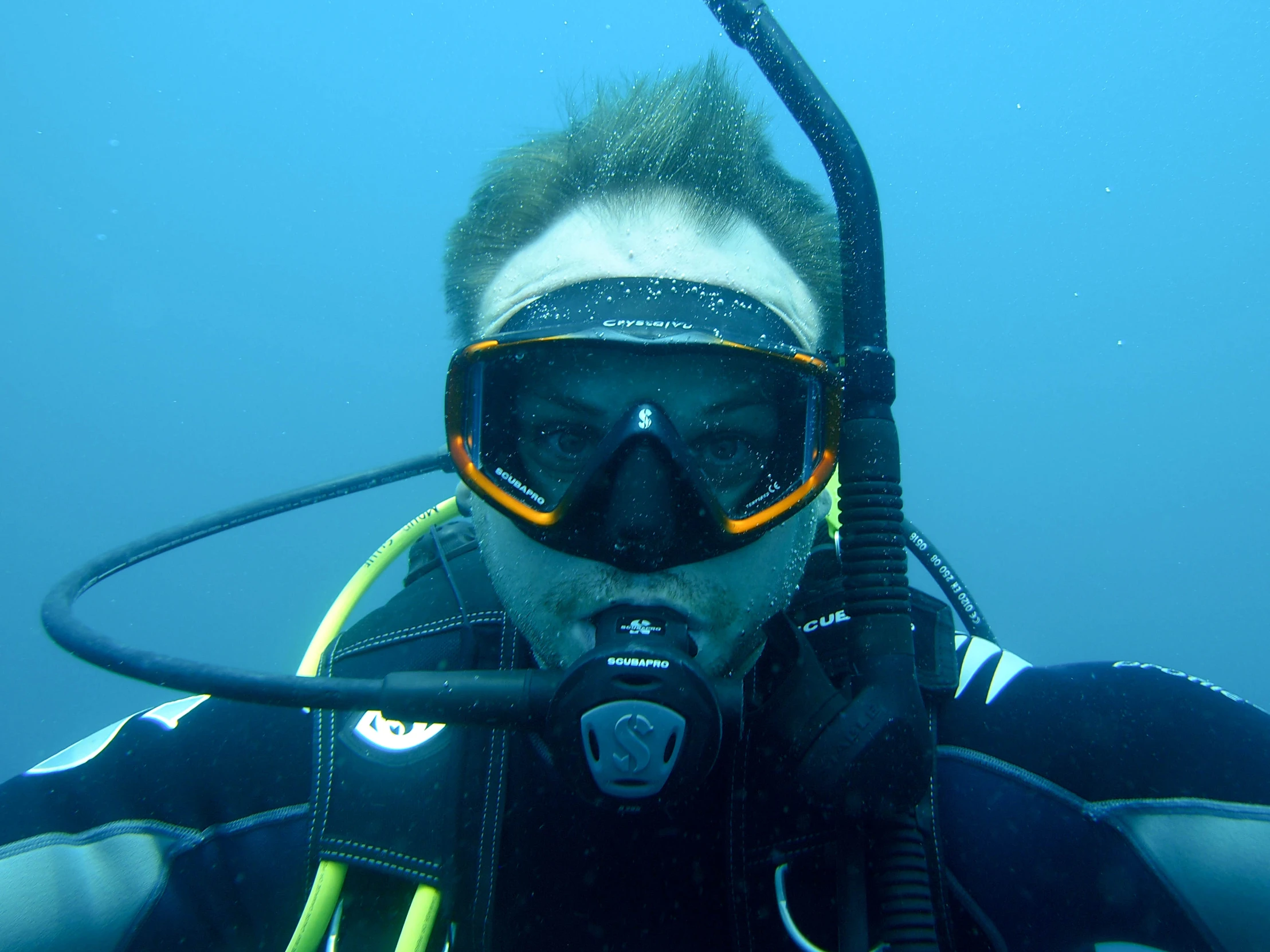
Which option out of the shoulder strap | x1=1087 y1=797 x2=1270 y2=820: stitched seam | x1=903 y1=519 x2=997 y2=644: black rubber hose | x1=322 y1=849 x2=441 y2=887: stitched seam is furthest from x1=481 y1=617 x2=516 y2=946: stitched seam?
x1=1087 y1=797 x2=1270 y2=820: stitched seam

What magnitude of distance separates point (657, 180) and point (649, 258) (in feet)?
1.15

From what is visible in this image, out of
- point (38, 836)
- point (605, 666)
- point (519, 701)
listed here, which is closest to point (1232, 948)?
point (605, 666)

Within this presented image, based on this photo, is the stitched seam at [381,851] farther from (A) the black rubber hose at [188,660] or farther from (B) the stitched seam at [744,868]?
(B) the stitched seam at [744,868]

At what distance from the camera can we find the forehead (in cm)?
180

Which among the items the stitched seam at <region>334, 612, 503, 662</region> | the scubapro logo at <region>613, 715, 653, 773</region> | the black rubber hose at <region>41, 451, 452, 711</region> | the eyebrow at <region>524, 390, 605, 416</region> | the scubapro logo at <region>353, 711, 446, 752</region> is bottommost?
the scubapro logo at <region>353, 711, 446, 752</region>

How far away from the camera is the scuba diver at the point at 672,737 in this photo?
1418 mm

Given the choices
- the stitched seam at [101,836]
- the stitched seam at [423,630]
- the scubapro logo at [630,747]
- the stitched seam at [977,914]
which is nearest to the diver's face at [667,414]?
the scubapro logo at [630,747]

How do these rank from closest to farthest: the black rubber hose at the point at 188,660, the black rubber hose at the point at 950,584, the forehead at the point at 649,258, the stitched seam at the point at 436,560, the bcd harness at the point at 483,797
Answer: the black rubber hose at the point at 188,660 < the bcd harness at the point at 483,797 < the forehead at the point at 649,258 < the black rubber hose at the point at 950,584 < the stitched seam at the point at 436,560

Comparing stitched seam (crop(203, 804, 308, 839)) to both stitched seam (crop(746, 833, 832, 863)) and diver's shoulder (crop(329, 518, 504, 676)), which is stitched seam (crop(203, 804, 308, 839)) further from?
→ stitched seam (crop(746, 833, 832, 863))

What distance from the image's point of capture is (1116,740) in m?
1.60

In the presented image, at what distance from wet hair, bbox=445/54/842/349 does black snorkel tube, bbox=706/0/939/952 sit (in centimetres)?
38

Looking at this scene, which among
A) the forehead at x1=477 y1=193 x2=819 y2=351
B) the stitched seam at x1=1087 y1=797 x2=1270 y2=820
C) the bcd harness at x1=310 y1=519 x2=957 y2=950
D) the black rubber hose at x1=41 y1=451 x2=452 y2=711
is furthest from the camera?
the forehead at x1=477 y1=193 x2=819 y2=351

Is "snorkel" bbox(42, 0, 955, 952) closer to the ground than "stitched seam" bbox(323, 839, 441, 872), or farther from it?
farther from it

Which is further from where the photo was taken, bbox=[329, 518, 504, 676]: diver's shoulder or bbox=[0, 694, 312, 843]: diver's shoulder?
bbox=[329, 518, 504, 676]: diver's shoulder
